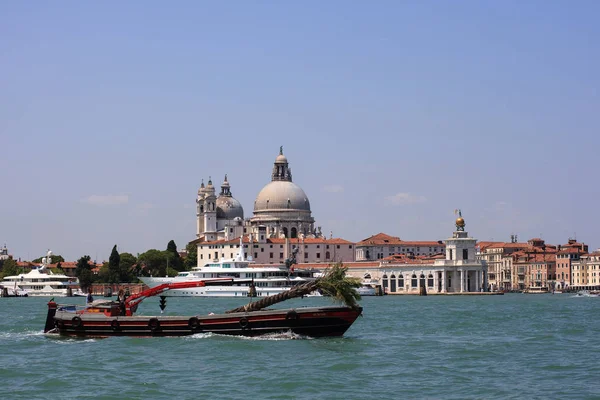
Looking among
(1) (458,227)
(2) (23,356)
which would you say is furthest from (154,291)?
(1) (458,227)

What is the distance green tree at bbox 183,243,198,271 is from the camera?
5391 inches

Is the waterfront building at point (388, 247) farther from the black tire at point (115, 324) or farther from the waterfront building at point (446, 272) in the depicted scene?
the black tire at point (115, 324)

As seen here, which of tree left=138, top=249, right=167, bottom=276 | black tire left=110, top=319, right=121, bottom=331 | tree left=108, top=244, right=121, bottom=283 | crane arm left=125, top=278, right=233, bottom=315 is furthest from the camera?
tree left=138, top=249, right=167, bottom=276

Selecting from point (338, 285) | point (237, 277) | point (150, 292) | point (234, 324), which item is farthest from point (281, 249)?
point (338, 285)

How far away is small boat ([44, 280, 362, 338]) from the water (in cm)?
33

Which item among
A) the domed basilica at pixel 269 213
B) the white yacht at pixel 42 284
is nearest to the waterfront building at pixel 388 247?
the domed basilica at pixel 269 213

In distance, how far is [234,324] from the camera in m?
31.8

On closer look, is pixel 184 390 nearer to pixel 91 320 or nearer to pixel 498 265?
pixel 91 320

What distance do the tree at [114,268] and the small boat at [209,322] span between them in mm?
80323

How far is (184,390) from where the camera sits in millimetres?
22344

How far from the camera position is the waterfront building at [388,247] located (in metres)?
132

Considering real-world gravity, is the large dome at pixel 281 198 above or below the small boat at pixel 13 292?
above

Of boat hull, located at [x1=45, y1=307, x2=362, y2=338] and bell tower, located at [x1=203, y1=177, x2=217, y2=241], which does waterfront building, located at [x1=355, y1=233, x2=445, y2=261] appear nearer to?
bell tower, located at [x1=203, y1=177, x2=217, y2=241]

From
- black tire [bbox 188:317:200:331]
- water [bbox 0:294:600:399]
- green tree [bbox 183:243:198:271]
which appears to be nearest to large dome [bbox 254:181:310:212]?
green tree [bbox 183:243:198:271]
